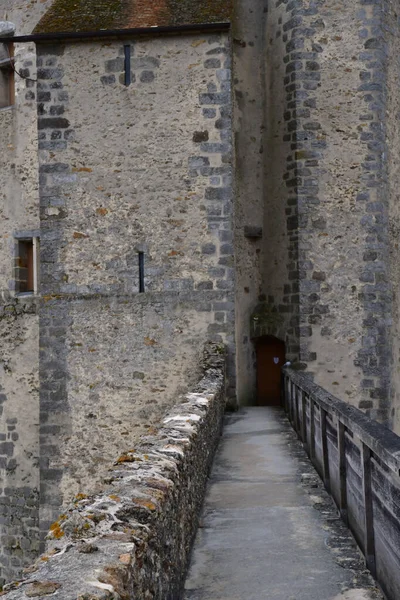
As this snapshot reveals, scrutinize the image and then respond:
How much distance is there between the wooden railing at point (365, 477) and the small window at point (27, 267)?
23.7ft

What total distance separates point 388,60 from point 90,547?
11.3 metres

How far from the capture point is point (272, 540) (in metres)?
4.80

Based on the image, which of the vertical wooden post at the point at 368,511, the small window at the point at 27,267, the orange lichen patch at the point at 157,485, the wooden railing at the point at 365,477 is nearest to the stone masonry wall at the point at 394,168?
the small window at the point at 27,267

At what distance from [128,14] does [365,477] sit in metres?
8.72

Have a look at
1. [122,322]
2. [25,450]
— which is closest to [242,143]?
[122,322]

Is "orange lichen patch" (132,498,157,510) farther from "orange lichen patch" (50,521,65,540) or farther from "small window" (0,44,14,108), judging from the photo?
"small window" (0,44,14,108)

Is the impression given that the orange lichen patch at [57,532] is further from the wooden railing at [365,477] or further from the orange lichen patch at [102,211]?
the orange lichen patch at [102,211]

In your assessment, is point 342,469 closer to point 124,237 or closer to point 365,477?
point 365,477

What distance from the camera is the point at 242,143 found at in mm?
12461

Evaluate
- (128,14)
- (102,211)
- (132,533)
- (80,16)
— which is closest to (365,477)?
(132,533)

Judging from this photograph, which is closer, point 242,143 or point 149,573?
point 149,573

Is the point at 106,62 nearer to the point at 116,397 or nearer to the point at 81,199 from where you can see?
the point at 81,199

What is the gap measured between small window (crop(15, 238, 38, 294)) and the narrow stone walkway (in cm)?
630

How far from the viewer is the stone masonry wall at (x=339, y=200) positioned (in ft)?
38.4
